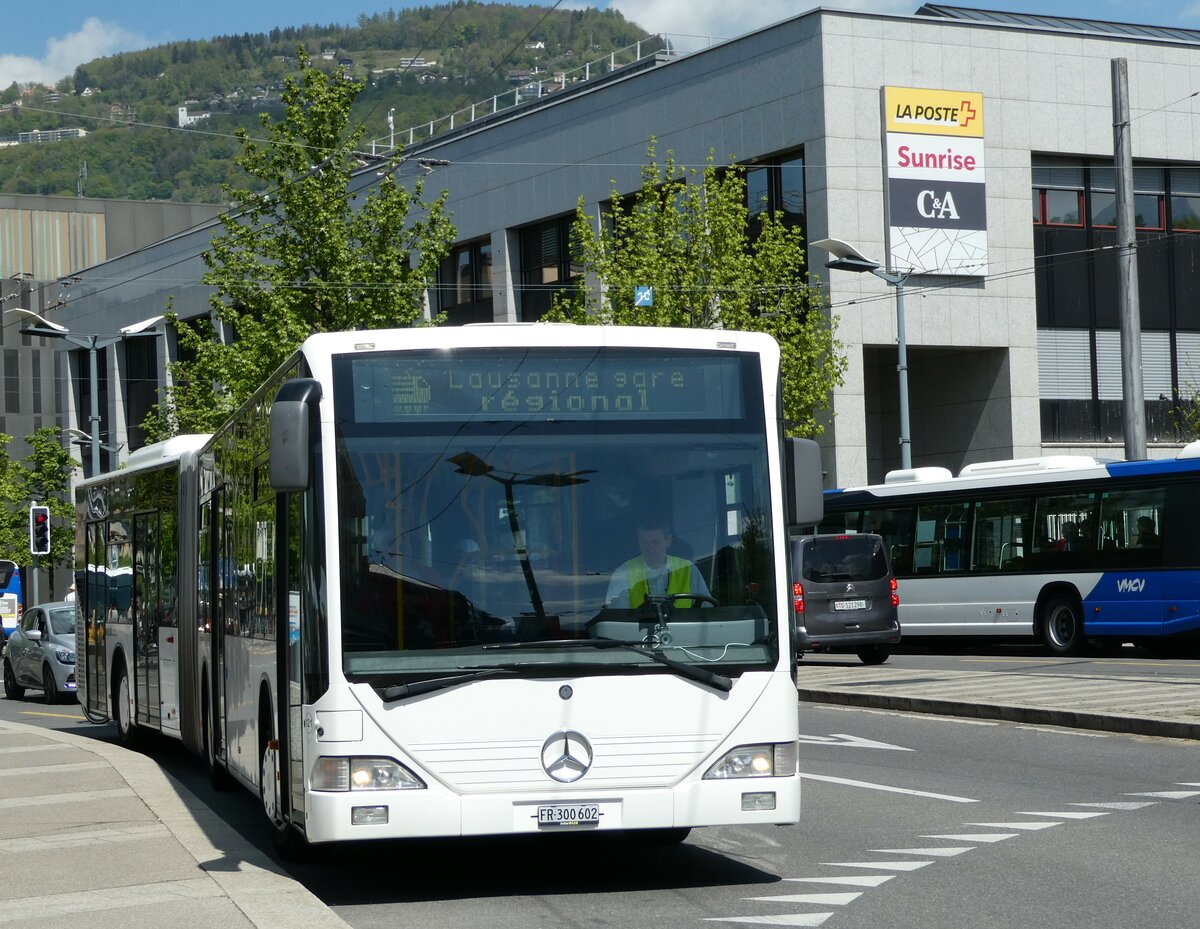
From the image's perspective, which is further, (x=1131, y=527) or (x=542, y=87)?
(x=542, y=87)

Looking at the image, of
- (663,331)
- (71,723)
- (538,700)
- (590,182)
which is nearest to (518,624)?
(538,700)

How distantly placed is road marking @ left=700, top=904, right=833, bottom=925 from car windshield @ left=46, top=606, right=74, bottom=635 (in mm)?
20963

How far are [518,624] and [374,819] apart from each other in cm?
111

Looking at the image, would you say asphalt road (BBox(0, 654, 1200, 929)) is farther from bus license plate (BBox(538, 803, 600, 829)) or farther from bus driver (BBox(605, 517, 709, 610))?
bus driver (BBox(605, 517, 709, 610))

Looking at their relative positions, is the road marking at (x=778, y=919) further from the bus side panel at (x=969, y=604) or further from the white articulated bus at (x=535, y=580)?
the bus side panel at (x=969, y=604)

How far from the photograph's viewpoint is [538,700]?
866 centimetres

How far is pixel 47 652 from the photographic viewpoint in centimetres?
2756

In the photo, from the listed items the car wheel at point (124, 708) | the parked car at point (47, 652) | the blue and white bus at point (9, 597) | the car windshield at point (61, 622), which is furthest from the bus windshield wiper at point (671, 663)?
the blue and white bus at point (9, 597)

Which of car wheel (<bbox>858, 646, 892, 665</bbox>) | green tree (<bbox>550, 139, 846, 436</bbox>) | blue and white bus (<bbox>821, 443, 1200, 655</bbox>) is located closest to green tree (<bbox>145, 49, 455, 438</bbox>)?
green tree (<bbox>550, 139, 846, 436</bbox>)

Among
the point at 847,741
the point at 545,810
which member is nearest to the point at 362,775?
the point at 545,810

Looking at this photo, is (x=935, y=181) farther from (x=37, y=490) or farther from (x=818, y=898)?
(x=37, y=490)

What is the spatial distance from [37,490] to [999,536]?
4634 centimetres

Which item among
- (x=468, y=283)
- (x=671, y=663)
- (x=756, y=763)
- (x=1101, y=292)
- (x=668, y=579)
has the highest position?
(x=468, y=283)

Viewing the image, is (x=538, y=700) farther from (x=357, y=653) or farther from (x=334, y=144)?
(x=334, y=144)
